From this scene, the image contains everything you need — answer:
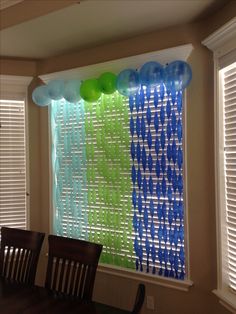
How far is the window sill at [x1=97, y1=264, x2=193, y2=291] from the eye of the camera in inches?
93.0

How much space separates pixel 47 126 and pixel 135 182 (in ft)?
3.73

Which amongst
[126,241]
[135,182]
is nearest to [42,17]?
[135,182]

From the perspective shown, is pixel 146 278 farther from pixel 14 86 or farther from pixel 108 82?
pixel 14 86

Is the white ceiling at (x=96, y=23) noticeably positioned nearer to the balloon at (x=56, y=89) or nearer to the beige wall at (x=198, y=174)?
the beige wall at (x=198, y=174)

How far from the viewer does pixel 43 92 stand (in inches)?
111

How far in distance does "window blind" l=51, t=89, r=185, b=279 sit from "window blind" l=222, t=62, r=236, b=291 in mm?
368

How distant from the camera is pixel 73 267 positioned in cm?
201

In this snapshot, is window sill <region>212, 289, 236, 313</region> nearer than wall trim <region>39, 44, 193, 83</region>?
Yes

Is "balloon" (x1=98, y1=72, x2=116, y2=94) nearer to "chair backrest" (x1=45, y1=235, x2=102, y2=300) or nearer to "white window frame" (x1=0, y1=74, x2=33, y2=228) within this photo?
"white window frame" (x1=0, y1=74, x2=33, y2=228)

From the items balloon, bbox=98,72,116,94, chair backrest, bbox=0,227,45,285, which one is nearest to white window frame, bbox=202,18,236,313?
balloon, bbox=98,72,116,94

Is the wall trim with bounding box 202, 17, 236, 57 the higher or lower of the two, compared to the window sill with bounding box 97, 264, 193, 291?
higher

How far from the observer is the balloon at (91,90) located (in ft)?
8.43

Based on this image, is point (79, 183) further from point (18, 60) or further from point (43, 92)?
point (18, 60)

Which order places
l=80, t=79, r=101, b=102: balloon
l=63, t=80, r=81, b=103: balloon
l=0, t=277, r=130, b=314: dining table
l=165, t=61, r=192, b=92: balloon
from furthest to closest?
l=63, t=80, r=81, b=103: balloon < l=80, t=79, r=101, b=102: balloon < l=165, t=61, r=192, b=92: balloon < l=0, t=277, r=130, b=314: dining table
